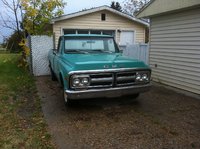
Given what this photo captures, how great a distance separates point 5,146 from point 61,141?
95 centimetres

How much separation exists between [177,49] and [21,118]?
5.59m

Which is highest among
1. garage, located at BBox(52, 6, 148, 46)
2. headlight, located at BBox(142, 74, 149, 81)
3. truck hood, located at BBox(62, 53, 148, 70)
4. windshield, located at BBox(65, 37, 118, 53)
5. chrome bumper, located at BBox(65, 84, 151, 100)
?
garage, located at BBox(52, 6, 148, 46)

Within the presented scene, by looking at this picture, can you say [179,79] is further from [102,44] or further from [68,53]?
[68,53]

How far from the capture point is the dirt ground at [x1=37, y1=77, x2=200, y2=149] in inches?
168

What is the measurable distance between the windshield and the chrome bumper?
1724mm

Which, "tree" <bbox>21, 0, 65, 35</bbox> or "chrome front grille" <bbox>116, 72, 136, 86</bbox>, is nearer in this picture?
"chrome front grille" <bbox>116, 72, 136, 86</bbox>

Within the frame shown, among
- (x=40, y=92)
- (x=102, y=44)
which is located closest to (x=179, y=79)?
(x=102, y=44)

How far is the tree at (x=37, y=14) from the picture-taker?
40.5 ft

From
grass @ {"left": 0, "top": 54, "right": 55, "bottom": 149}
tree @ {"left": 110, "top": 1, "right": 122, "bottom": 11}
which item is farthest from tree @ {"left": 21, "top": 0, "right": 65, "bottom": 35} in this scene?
tree @ {"left": 110, "top": 1, "right": 122, "bottom": 11}

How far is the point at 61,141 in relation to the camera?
14.3 feet

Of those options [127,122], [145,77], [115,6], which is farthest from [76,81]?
[115,6]

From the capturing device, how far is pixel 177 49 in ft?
27.8

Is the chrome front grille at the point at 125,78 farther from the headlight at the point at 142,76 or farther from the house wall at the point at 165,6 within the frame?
the house wall at the point at 165,6

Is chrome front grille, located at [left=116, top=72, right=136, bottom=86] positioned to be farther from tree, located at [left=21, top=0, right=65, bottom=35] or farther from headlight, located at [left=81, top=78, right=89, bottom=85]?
tree, located at [left=21, top=0, right=65, bottom=35]
